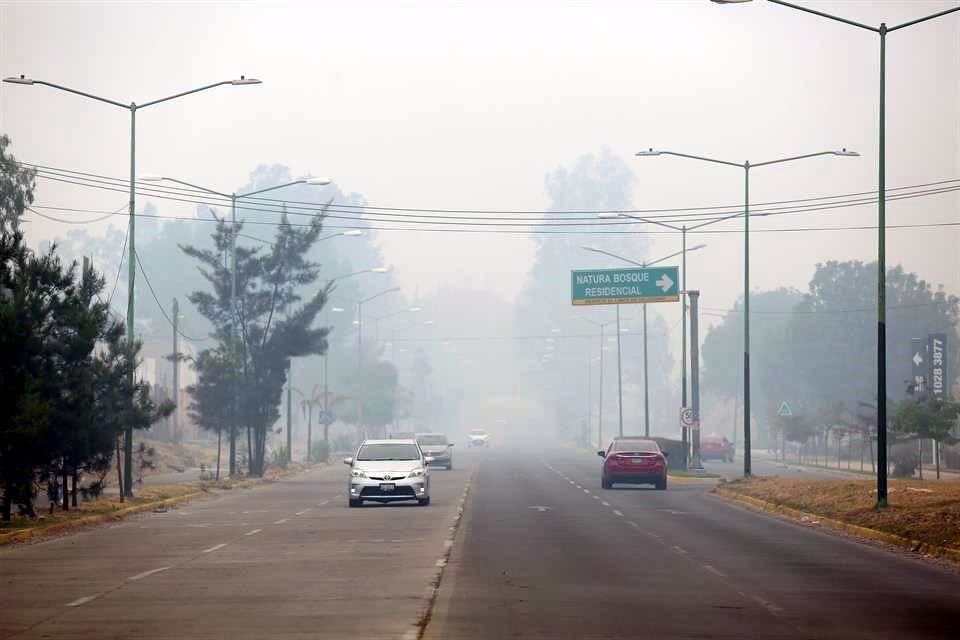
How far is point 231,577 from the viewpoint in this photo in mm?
20562

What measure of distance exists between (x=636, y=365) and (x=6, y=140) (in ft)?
465

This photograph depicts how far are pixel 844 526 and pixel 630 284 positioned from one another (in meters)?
39.5

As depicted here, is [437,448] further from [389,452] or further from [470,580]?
[470,580]

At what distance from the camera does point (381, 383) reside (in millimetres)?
116812

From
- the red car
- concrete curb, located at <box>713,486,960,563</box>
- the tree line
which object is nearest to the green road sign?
the red car

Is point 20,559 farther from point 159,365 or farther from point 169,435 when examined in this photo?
point 159,365

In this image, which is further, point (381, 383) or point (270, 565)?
point (381, 383)

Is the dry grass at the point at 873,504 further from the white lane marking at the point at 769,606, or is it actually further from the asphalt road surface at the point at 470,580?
the white lane marking at the point at 769,606

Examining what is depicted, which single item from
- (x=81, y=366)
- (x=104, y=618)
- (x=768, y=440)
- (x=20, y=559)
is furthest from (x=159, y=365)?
(x=104, y=618)

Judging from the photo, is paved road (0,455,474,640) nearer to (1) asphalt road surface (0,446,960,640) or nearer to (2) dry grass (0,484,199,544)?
(1) asphalt road surface (0,446,960,640)

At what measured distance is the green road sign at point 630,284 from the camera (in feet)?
232

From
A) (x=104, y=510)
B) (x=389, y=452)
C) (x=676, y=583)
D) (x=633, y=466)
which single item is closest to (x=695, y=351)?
(x=633, y=466)

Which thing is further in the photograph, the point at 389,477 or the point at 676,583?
the point at 389,477

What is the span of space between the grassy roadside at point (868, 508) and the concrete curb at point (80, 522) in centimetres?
1534
